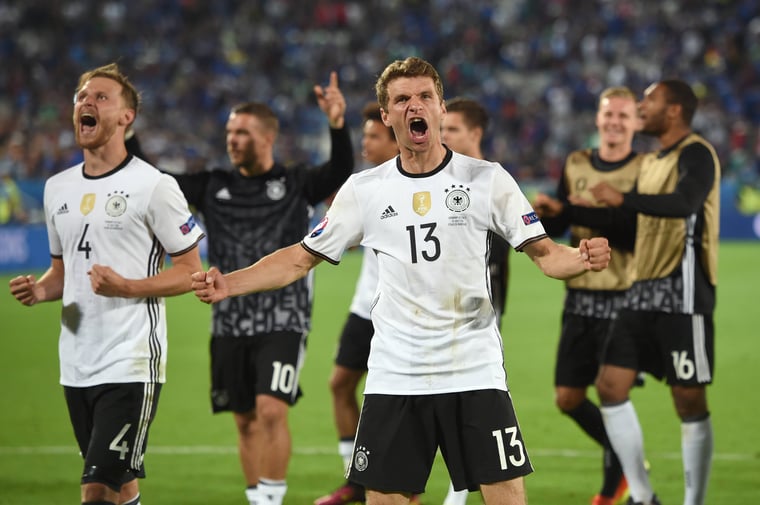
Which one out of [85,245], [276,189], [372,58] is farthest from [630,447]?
[372,58]

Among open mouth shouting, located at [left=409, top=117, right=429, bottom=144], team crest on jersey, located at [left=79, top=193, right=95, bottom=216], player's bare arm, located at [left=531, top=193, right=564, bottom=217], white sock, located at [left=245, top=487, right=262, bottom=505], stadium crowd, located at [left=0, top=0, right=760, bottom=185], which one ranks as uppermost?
stadium crowd, located at [left=0, top=0, right=760, bottom=185]

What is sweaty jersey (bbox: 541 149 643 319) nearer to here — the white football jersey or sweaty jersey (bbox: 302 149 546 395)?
the white football jersey

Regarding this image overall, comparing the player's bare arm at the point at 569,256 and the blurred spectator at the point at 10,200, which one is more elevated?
the blurred spectator at the point at 10,200

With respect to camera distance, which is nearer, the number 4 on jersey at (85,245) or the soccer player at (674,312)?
the number 4 on jersey at (85,245)

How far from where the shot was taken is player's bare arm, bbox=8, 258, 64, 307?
5297 millimetres

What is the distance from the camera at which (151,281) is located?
5.07m

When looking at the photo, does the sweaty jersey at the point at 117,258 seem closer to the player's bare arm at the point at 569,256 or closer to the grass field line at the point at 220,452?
the player's bare arm at the point at 569,256

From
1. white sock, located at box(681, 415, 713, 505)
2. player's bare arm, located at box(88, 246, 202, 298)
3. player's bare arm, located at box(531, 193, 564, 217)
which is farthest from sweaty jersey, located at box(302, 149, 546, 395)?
white sock, located at box(681, 415, 713, 505)

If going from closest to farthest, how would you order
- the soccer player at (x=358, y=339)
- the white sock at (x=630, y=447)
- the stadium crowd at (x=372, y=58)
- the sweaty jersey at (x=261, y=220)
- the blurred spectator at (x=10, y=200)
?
the white sock at (x=630, y=447) < the sweaty jersey at (x=261, y=220) < the soccer player at (x=358, y=339) < the blurred spectator at (x=10, y=200) < the stadium crowd at (x=372, y=58)

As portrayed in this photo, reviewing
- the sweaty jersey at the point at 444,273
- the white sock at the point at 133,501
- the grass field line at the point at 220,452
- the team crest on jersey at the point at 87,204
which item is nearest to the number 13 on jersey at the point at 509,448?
the sweaty jersey at the point at 444,273

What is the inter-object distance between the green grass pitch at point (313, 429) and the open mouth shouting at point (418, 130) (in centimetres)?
327

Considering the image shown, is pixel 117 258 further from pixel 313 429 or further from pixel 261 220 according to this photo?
pixel 313 429

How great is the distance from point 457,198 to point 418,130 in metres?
0.32

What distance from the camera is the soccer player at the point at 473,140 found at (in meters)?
7.05
